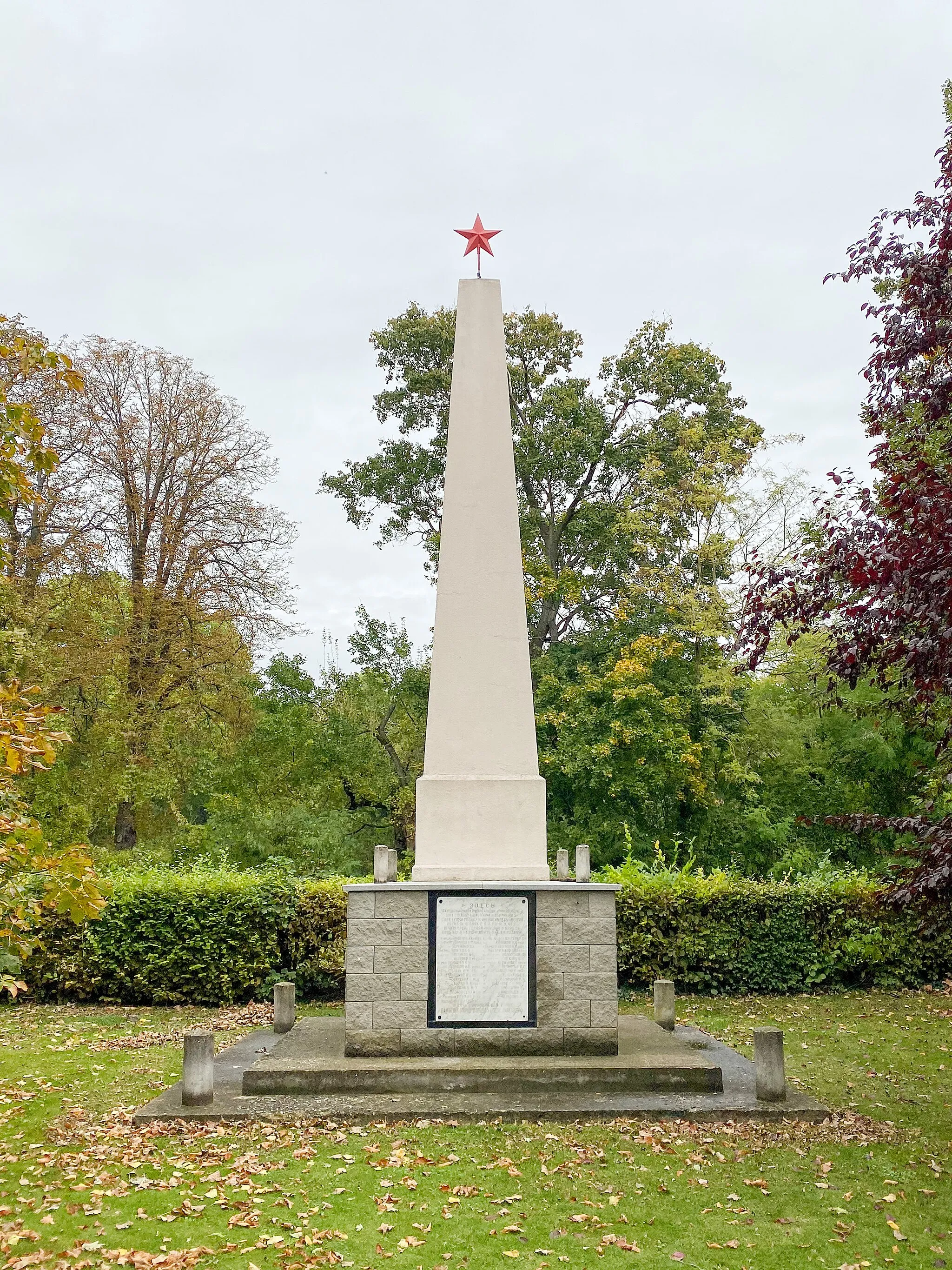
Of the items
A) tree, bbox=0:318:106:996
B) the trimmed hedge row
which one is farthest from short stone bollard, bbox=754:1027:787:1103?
the trimmed hedge row

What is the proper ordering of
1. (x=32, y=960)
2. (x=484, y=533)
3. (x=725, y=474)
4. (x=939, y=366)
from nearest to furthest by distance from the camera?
(x=939, y=366) → (x=484, y=533) → (x=32, y=960) → (x=725, y=474)

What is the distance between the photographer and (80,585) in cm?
1894

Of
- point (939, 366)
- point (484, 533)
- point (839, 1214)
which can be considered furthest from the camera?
point (484, 533)

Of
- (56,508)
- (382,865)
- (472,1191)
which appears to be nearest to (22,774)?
(472,1191)

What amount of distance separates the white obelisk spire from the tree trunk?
13546mm

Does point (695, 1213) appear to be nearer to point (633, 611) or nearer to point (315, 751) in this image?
point (633, 611)

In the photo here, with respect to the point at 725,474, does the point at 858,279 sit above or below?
below

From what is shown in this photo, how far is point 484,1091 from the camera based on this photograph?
7.43m

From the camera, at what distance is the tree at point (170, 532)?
64.6ft

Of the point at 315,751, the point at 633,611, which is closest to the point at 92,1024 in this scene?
the point at 633,611

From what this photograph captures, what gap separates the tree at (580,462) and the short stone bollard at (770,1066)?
12.7 metres

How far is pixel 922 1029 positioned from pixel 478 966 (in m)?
5.80

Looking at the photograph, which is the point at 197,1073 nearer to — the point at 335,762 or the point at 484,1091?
the point at 484,1091

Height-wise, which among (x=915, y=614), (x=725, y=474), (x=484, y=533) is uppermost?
(x=725, y=474)
